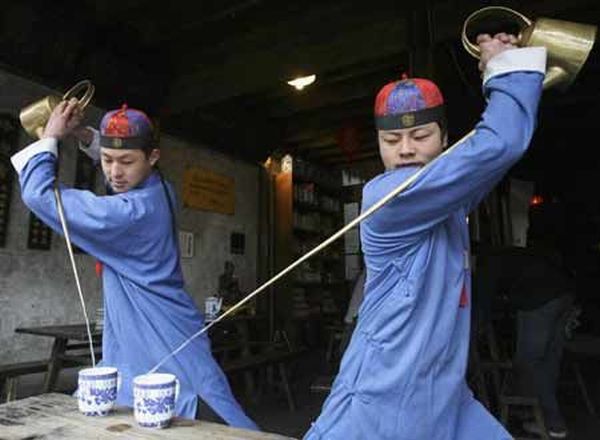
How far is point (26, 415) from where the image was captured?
1.40m

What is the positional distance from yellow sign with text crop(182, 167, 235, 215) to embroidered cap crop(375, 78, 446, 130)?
17.9 ft

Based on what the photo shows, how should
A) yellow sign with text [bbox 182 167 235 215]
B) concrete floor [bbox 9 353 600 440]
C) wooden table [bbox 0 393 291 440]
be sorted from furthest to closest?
yellow sign with text [bbox 182 167 235 215] < concrete floor [bbox 9 353 600 440] < wooden table [bbox 0 393 291 440]

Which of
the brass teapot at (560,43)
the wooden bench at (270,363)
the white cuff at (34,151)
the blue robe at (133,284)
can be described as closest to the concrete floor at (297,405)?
the wooden bench at (270,363)

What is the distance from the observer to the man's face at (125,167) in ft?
5.82

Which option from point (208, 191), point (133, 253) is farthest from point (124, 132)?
point (208, 191)

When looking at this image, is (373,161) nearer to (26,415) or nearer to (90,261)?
(90,261)

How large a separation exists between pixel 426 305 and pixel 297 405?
454 centimetres

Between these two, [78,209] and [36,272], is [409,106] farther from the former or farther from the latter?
[36,272]

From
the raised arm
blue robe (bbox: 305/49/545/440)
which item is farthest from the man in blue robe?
the raised arm

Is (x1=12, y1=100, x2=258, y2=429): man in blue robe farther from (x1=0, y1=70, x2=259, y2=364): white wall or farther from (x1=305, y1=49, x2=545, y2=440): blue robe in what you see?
(x1=0, y1=70, x2=259, y2=364): white wall

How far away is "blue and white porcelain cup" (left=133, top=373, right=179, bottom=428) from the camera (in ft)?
4.15

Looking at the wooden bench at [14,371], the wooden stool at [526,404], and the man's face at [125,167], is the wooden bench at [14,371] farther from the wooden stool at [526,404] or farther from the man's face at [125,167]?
the wooden stool at [526,404]

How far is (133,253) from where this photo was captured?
5.63 feet

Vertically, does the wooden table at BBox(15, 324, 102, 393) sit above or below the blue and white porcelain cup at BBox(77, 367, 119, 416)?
below
